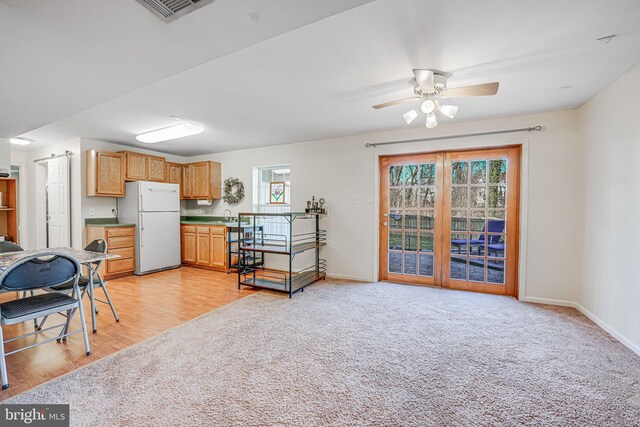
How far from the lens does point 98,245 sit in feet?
9.69

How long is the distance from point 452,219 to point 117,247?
5384mm

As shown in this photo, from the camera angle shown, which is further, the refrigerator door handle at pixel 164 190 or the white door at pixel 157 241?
the refrigerator door handle at pixel 164 190

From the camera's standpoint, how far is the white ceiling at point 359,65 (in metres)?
1.63

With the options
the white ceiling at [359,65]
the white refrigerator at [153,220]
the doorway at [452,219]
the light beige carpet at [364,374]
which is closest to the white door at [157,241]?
the white refrigerator at [153,220]

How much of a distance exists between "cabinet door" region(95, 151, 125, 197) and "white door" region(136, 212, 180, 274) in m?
0.60

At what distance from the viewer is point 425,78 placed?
223cm

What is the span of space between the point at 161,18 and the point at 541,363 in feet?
11.1

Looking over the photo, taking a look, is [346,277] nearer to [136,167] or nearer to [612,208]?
[612,208]

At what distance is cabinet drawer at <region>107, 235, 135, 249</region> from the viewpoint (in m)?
4.54

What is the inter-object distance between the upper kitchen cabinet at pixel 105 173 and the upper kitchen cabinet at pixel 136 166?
0.19 ft

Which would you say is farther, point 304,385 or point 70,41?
point 304,385

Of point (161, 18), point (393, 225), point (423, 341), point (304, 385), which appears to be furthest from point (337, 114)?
point (304, 385)

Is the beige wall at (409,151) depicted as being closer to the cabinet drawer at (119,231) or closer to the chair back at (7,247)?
the cabinet drawer at (119,231)

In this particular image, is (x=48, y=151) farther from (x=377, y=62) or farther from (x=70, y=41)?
(x=377, y=62)
